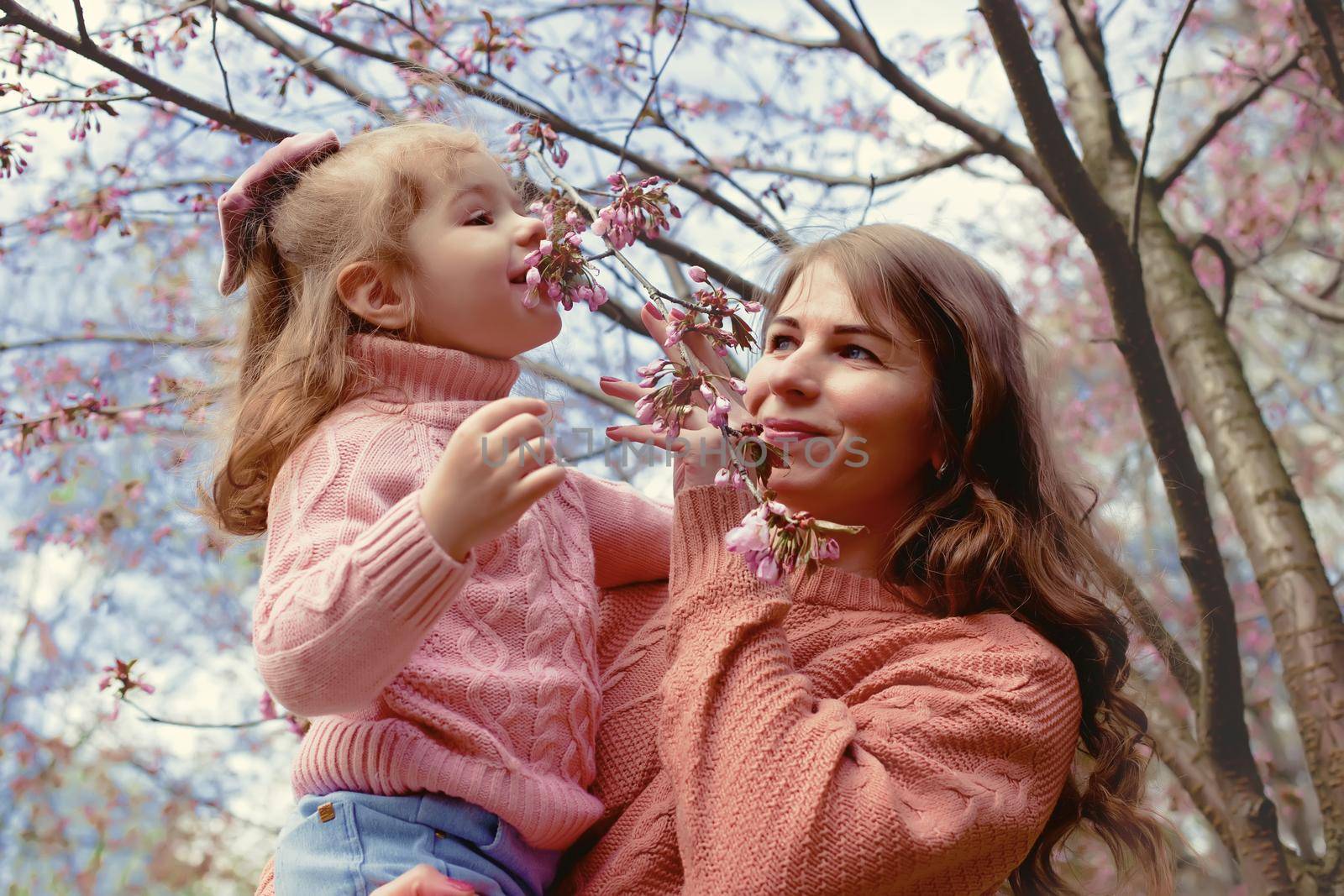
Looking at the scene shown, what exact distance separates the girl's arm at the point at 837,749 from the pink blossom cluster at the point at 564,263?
1.00ft

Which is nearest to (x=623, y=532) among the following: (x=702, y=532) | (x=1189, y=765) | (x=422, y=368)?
(x=702, y=532)

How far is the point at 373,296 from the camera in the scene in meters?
1.72

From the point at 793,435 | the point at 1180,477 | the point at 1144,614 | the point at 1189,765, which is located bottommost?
the point at 1189,765

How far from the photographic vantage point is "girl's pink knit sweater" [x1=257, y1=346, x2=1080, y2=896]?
1.43m

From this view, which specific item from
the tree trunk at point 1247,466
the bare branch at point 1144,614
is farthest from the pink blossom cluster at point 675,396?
the tree trunk at point 1247,466

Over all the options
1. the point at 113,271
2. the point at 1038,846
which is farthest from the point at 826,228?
the point at 113,271

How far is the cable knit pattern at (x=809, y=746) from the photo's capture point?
143 centimetres

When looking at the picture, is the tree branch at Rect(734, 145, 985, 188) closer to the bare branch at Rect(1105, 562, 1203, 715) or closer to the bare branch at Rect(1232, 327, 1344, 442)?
the bare branch at Rect(1105, 562, 1203, 715)

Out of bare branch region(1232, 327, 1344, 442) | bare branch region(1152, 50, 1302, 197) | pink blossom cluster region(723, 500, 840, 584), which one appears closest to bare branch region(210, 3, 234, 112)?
pink blossom cluster region(723, 500, 840, 584)

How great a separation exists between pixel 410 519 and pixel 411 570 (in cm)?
6

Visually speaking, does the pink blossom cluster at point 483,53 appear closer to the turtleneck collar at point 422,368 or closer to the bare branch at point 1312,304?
the turtleneck collar at point 422,368

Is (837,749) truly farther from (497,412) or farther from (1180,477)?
(1180,477)

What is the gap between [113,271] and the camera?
6719mm

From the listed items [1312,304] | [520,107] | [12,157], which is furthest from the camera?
[1312,304]
